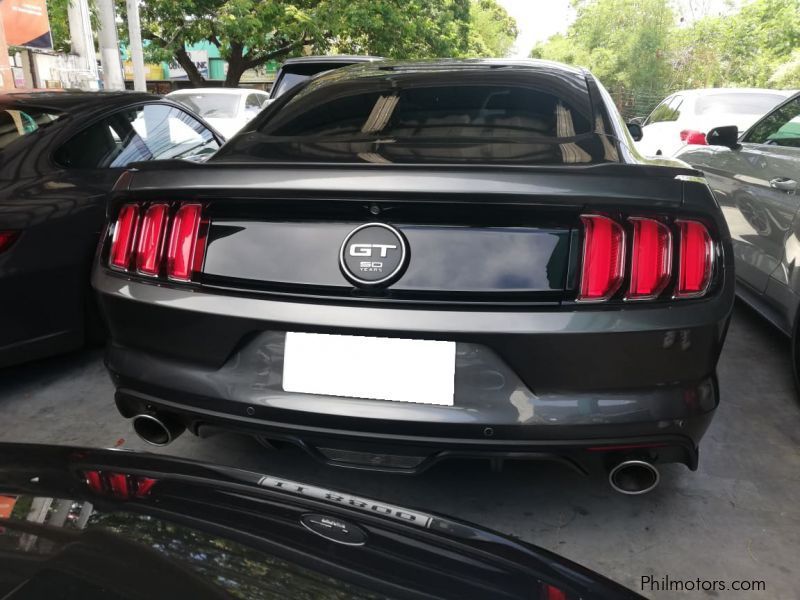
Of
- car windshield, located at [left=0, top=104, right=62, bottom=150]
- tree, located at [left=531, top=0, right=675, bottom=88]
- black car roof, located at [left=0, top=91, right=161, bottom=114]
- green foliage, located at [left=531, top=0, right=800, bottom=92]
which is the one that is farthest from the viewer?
tree, located at [left=531, top=0, right=675, bottom=88]

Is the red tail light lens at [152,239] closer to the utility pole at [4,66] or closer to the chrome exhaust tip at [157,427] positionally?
the chrome exhaust tip at [157,427]

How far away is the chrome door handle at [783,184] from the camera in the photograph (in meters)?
3.73

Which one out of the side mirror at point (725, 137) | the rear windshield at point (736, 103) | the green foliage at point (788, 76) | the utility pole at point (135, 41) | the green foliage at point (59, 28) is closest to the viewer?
the side mirror at point (725, 137)

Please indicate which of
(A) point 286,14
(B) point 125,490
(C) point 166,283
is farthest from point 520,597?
(A) point 286,14

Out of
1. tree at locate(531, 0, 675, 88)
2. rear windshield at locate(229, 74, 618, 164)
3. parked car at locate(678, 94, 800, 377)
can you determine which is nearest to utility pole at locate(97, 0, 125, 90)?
parked car at locate(678, 94, 800, 377)

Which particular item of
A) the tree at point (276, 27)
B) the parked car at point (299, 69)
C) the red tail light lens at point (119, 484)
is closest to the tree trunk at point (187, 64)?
the tree at point (276, 27)

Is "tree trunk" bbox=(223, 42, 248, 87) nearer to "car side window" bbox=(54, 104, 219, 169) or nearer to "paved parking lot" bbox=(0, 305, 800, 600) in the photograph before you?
"car side window" bbox=(54, 104, 219, 169)

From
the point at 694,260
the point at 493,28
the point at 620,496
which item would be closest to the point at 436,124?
the point at 694,260

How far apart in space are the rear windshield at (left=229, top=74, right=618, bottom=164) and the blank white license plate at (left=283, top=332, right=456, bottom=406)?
580 millimetres

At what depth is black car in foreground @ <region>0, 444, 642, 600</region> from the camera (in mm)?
989

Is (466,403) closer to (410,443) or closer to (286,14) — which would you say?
(410,443)

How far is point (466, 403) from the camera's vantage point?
2.01 m

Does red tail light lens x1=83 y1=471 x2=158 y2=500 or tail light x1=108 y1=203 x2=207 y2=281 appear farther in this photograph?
tail light x1=108 y1=203 x2=207 y2=281

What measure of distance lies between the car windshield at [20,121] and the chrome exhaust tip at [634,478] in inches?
126
